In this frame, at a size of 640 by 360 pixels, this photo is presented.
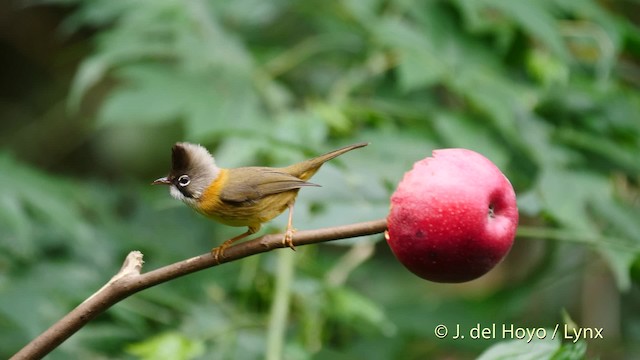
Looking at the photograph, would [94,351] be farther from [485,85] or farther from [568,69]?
[568,69]

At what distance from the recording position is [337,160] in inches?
91.8

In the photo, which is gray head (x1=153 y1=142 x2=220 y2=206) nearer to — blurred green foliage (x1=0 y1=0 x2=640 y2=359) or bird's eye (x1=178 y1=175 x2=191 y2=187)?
bird's eye (x1=178 y1=175 x2=191 y2=187)

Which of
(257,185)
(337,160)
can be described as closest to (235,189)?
(257,185)

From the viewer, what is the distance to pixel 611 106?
2.93 meters

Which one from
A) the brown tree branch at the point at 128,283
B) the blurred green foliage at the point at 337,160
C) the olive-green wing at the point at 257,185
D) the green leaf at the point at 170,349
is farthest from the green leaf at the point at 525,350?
the green leaf at the point at 170,349

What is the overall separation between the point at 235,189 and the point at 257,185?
6cm

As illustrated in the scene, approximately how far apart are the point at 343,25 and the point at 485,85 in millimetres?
964

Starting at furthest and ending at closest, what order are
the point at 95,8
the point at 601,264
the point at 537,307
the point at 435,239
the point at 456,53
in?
the point at 537,307, the point at 601,264, the point at 95,8, the point at 456,53, the point at 435,239

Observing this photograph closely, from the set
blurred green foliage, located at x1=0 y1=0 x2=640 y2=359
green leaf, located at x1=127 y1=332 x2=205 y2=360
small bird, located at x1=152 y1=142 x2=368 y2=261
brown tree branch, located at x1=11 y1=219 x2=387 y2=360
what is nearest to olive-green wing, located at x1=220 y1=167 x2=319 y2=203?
small bird, located at x1=152 y1=142 x2=368 y2=261

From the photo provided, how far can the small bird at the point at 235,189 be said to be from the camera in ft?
5.84

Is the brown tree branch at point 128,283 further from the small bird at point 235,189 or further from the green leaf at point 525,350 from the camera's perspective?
the small bird at point 235,189

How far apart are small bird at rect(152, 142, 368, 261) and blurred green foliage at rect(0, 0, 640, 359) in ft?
0.41

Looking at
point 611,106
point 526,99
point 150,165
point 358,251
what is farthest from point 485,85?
point 150,165

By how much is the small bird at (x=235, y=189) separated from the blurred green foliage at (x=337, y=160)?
0.41ft
